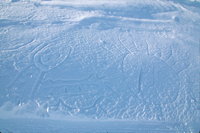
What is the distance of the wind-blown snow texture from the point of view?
597cm

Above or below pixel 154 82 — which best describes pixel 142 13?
above

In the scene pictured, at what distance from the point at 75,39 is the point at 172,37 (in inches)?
115

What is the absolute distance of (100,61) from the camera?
6.75m

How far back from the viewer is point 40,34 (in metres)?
7.14

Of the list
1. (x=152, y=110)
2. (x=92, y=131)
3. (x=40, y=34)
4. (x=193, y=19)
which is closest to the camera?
(x=92, y=131)

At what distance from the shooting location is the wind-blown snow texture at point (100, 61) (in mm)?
5969

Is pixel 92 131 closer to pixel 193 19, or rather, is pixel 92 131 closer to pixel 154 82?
pixel 154 82

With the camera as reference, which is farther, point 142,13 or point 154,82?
point 142,13

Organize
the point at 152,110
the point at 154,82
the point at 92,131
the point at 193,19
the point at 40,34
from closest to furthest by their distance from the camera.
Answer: the point at 92,131 → the point at 152,110 → the point at 154,82 → the point at 40,34 → the point at 193,19

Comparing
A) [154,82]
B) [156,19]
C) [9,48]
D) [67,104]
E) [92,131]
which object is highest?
[156,19]

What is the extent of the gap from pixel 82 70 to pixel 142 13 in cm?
298

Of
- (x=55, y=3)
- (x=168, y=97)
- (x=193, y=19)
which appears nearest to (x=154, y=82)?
(x=168, y=97)

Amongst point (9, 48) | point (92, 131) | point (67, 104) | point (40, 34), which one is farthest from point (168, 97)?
point (9, 48)

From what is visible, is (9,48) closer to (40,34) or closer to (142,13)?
(40,34)
